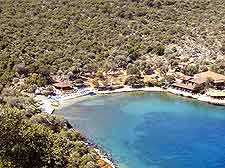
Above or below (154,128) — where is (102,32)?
above

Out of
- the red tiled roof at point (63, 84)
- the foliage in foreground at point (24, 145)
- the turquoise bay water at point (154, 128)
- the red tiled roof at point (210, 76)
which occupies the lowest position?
the turquoise bay water at point (154, 128)

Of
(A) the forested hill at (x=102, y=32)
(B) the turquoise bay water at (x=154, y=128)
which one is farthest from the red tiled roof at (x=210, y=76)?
(B) the turquoise bay water at (x=154, y=128)

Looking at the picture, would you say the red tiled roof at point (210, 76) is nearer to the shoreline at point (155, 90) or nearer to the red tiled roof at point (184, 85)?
the red tiled roof at point (184, 85)

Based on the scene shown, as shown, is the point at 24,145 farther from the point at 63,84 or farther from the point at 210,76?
the point at 210,76

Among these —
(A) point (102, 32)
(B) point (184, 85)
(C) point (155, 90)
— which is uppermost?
(A) point (102, 32)

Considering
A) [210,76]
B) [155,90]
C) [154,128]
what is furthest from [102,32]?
[154,128]

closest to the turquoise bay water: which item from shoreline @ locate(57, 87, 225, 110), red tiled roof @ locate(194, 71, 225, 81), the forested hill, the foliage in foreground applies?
shoreline @ locate(57, 87, 225, 110)

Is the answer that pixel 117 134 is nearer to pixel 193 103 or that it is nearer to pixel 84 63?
pixel 193 103

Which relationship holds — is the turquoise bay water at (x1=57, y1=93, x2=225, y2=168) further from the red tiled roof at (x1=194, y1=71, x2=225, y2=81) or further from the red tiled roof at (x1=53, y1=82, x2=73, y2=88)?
the red tiled roof at (x1=194, y1=71, x2=225, y2=81)
